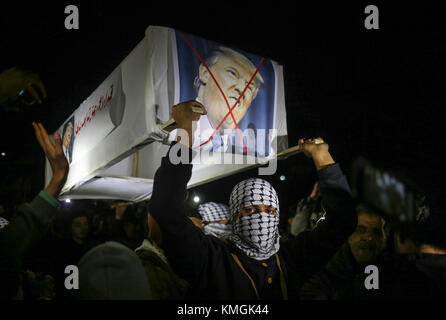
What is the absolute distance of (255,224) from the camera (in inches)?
66.7

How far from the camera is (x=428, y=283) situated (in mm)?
1674

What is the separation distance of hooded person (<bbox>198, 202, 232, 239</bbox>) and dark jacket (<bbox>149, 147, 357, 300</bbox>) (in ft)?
2.54

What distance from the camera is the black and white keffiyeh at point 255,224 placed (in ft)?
5.54

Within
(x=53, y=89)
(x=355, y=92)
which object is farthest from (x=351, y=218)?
(x=53, y=89)

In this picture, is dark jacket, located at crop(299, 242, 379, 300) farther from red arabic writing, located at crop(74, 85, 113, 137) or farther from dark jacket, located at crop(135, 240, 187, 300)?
red arabic writing, located at crop(74, 85, 113, 137)

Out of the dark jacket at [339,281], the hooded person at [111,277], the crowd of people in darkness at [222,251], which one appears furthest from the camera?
the dark jacket at [339,281]

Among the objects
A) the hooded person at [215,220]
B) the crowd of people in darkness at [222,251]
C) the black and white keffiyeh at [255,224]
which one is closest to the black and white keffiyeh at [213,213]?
the hooded person at [215,220]

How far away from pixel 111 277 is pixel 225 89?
5.55 feet

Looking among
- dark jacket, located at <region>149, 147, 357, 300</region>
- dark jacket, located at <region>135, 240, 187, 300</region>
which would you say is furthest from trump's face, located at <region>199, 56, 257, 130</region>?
dark jacket, located at <region>135, 240, 187, 300</region>

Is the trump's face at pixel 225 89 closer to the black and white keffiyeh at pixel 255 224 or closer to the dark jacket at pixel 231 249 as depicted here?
the black and white keffiyeh at pixel 255 224

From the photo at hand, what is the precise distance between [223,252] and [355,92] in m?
3.67

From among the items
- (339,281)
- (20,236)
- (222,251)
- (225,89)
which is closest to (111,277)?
(20,236)

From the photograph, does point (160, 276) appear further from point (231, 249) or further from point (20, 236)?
point (20, 236)

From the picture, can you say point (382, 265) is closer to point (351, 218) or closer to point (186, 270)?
point (351, 218)
